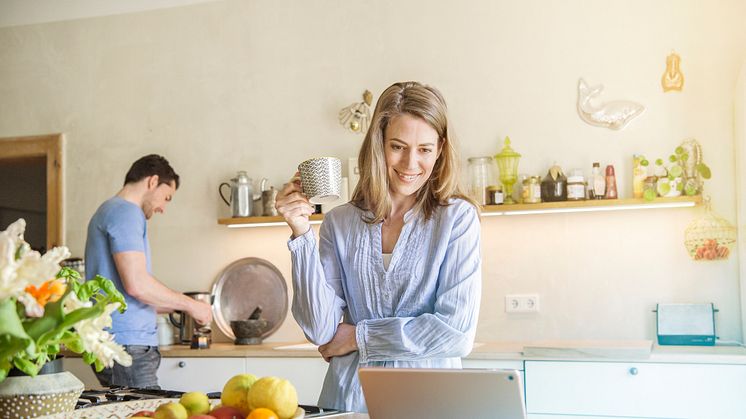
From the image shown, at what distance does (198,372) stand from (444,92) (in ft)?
5.91

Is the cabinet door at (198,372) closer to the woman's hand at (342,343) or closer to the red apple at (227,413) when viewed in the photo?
the woman's hand at (342,343)

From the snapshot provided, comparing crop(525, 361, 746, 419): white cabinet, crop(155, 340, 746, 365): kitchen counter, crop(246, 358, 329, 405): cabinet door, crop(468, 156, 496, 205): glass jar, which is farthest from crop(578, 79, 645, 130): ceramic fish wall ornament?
crop(246, 358, 329, 405): cabinet door

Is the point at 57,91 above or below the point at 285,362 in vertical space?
above

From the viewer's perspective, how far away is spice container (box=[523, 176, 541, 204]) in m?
3.74

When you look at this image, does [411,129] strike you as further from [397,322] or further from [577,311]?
[577,311]

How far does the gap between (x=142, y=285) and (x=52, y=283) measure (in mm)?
2229

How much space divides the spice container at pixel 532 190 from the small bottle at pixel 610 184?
1.00 feet

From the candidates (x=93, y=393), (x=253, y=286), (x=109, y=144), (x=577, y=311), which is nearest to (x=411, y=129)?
(x=93, y=393)

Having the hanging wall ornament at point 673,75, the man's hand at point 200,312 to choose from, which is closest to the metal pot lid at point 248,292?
the man's hand at point 200,312

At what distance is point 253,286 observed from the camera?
14.0ft

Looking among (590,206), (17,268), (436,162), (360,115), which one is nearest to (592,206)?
(590,206)

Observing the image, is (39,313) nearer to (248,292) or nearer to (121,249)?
(121,249)

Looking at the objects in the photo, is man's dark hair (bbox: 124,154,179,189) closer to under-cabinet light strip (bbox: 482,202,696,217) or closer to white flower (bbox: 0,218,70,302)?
under-cabinet light strip (bbox: 482,202,696,217)

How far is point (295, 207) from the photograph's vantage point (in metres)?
1.85
